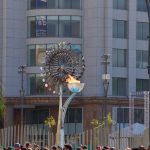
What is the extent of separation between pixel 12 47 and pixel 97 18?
897cm

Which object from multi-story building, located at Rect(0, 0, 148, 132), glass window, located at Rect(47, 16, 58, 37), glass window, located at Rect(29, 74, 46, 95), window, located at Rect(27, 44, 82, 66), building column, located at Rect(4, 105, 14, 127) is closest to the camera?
multi-story building, located at Rect(0, 0, 148, 132)

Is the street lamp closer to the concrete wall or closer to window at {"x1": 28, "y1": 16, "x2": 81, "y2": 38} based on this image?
window at {"x1": 28, "y1": 16, "x2": 81, "y2": 38}

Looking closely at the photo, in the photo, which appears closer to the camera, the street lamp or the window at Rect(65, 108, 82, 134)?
the street lamp

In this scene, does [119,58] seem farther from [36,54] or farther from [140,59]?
[36,54]

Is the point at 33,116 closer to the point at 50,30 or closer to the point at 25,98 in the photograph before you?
the point at 25,98

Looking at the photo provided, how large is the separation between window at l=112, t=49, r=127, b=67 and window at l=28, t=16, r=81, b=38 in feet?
13.4

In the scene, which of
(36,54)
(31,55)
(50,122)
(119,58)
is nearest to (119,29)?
(119,58)

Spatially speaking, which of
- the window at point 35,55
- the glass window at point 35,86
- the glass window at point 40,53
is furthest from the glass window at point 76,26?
the glass window at point 35,86

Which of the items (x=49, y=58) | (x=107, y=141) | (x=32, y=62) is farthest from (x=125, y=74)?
(x=107, y=141)

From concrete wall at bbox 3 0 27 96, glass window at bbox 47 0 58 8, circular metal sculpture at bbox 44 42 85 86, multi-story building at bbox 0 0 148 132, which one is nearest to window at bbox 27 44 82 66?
multi-story building at bbox 0 0 148 132

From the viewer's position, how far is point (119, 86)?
80.9m

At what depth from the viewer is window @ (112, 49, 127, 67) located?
265ft

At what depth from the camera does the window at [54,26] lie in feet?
264

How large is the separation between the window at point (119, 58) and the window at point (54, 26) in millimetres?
4071
